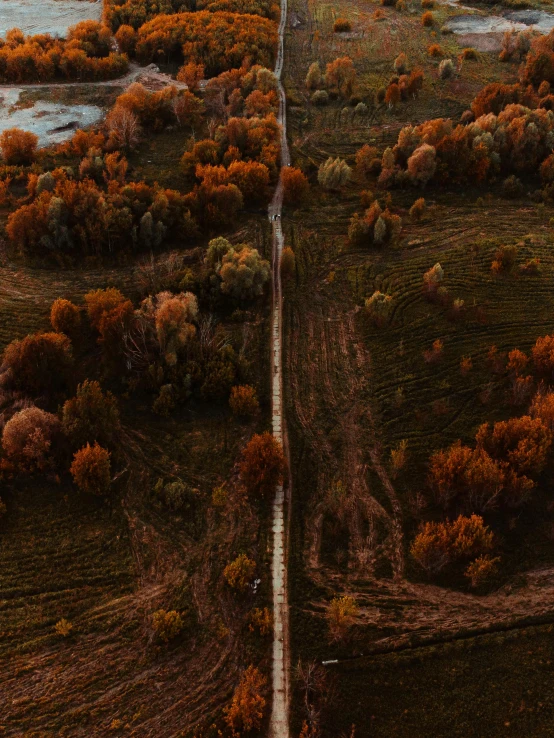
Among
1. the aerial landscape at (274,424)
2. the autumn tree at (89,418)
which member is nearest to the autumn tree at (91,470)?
the aerial landscape at (274,424)

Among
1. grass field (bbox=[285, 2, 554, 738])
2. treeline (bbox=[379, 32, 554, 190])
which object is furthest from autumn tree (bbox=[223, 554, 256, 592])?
treeline (bbox=[379, 32, 554, 190])

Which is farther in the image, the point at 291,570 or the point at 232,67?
the point at 232,67

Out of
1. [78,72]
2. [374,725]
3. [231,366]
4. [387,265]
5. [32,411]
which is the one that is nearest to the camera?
[374,725]

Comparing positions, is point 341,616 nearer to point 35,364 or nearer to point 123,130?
point 35,364

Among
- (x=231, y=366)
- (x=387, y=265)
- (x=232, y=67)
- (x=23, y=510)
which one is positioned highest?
(x=232, y=67)

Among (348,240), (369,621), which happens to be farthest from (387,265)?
(369,621)

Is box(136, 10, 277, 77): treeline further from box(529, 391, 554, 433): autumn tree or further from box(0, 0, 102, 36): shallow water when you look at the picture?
box(529, 391, 554, 433): autumn tree

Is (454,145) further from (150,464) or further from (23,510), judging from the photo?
(23,510)

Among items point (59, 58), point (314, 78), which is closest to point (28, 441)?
point (314, 78)

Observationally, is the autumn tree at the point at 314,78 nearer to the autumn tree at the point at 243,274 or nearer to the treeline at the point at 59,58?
the treeline at the point at 59,58
